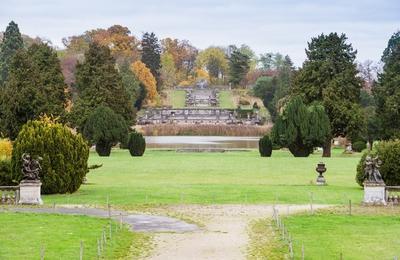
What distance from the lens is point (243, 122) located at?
139 metres

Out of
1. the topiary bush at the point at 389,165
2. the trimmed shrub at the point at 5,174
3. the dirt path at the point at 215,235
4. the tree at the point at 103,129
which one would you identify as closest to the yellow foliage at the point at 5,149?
the trimmed shrub at the point at 5,174

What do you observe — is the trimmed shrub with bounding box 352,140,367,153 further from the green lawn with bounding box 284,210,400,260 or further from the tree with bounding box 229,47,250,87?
the tree with bounding box 229,47,250,87

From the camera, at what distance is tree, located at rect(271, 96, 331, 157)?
67375 millimetres

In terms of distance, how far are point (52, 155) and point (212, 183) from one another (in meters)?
9.72

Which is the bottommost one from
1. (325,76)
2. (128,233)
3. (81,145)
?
(128,233)

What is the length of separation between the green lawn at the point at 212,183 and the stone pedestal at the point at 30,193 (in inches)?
57.6

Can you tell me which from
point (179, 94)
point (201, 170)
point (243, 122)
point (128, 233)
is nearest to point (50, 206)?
point (128, 233)

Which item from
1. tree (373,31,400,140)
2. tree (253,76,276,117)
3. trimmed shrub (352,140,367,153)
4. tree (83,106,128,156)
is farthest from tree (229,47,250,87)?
tree (83,106,128,156)

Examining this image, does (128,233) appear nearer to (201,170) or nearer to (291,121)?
(201,170)

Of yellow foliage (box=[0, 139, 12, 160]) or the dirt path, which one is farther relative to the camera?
yellow foliage (box=[0, 139, 12, 160])

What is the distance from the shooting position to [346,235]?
21.5 metres

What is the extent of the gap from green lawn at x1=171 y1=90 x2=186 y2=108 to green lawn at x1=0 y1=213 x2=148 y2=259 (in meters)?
143

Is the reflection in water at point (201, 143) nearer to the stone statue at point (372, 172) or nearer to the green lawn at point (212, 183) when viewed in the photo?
the green lawn at point (212, 183)

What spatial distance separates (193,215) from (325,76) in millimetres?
49876
